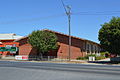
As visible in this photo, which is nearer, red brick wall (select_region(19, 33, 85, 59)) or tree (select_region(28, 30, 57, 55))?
tree (select_region(28, 30, 57, 55))

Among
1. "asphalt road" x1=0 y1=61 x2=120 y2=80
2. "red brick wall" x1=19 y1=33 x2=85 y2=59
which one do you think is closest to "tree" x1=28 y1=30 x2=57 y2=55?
"red brick wall" x1=19 y1=33 x2=85 y2=59

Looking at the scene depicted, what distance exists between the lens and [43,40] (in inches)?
1850

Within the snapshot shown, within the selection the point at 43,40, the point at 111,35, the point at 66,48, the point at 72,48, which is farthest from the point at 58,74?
the point at 66,48

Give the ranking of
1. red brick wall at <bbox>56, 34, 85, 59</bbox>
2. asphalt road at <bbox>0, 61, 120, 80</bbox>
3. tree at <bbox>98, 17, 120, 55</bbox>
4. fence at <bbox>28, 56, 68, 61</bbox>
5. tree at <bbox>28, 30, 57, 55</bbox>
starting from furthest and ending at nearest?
1. red brick wall at <bbox>56, 34, 85, 59</bbox>
2. fence at <bbox>28, 56, 68, 61</bbox>
3. tree at <bbox>28, 30, 57, 55</bbox>
4. tree at <bbox>98, 17, 120, 55</bbox>
5. asphalt road at <bbox>0, 61, 120, 80</bbox>

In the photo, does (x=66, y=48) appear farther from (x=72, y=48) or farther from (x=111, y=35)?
(x=111, y=35)

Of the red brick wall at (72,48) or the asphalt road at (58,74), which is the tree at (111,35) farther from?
the asphalt road at (58,74)

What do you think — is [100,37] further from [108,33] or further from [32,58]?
[32,58]

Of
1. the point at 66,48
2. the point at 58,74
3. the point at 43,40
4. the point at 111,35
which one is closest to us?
the point at 58,74

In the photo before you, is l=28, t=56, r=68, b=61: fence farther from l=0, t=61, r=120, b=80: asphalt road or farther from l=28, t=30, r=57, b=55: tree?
l=0, t=61, r=120, b=80: asphalt road

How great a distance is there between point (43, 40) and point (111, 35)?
16179 millimetres

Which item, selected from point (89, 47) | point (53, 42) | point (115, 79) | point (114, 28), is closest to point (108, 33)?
→ point (114, 28)

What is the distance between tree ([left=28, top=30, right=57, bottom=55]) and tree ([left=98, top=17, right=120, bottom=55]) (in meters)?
12.3

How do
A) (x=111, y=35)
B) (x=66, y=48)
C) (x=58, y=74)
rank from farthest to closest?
(x=66, y=48) → (x=111, y=35) → (x=58, y=74)

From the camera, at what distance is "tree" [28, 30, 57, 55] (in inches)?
1837
